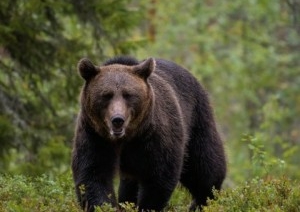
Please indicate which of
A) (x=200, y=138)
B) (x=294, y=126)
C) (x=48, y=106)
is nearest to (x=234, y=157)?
(x=294, y=126)

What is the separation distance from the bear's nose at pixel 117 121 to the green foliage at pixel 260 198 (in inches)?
41.0

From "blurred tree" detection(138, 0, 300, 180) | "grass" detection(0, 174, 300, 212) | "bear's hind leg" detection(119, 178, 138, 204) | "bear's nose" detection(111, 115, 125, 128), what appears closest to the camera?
"grass" detection(0, 174, 300, 212)

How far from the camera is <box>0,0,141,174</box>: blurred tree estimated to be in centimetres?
1209

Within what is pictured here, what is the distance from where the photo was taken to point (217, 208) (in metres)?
6.96

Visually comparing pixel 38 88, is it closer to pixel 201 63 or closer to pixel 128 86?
pixel 128 86

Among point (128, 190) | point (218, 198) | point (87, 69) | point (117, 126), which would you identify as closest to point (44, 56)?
point (128, 190)

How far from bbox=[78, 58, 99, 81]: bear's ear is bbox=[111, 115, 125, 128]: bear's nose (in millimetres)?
666

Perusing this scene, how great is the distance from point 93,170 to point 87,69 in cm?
93

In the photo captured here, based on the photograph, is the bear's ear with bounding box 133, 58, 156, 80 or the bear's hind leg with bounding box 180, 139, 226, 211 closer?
the bear's ear with bounding box 133, 58, 156, 80

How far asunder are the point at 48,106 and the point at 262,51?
10.7 m

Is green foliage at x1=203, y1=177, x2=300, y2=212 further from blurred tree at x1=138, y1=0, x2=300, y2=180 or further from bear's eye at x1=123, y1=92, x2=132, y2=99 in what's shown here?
blurred tree at x1=138, y1=0, x2=300, y2=180

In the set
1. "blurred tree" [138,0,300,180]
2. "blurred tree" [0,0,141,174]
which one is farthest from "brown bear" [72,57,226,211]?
"blurred tree" [138,0,300,180]

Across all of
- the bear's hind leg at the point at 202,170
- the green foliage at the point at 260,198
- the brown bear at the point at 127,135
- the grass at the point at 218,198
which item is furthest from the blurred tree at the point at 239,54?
the green foliage at the point at 260,198

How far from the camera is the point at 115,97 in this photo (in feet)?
25.7
